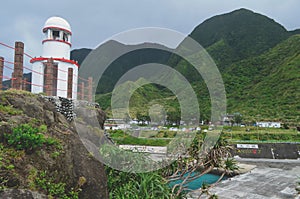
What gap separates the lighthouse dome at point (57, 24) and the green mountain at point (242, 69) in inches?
115

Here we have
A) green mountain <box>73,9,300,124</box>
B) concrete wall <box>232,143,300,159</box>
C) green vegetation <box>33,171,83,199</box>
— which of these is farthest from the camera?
green mountain <box>73,9,300,124</box>

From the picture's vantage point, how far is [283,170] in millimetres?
16078

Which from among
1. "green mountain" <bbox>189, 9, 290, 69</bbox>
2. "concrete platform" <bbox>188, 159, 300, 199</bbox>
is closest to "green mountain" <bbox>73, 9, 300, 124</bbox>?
"green mountain" <bbox>189, 9, 290, 69</bbox>

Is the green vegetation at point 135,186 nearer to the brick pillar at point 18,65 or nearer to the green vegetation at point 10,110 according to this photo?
the green vegetation at point 10,110

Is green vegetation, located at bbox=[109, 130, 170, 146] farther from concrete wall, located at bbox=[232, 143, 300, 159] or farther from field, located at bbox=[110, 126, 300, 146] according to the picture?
concrete wall, located at bbox=[232, 143, 300, 159]

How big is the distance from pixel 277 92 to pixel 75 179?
160 ft

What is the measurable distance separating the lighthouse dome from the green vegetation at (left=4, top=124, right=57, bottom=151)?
570 cm

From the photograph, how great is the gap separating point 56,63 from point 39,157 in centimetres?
525

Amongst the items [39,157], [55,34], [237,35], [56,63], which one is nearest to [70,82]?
[56,63]

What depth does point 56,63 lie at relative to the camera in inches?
377

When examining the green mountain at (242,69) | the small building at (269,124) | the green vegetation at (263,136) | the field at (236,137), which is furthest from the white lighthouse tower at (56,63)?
the small building at (269,124)

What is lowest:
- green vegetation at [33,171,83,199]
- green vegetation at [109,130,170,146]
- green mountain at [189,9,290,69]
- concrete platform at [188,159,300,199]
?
concrete platform at [188,159,300,199]

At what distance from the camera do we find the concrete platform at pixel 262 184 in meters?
10.6

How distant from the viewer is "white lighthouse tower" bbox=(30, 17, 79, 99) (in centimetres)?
939
